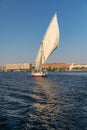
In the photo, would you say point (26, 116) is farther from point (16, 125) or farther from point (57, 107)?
point (57, 107)

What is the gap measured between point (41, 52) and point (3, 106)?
55588 mm

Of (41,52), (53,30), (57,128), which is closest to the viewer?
(57,128)

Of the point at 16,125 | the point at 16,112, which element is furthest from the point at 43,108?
the point at 16,125

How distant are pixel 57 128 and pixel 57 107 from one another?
226 inches

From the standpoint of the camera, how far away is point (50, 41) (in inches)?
2736

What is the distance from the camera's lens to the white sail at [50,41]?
6734 centimetres

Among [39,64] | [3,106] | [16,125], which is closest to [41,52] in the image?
[39,64]

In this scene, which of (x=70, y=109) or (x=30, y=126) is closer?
Result: (x=30, y=126)

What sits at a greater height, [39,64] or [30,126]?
[39,64]

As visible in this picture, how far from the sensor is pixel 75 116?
15930 millimetres

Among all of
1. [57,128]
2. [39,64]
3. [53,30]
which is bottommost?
[57,128]

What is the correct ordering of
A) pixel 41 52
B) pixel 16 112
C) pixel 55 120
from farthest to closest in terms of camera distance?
pixel 41 52 < pixel 16 112 < pixel 55 120

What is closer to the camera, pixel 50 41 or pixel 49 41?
pixel 50 41

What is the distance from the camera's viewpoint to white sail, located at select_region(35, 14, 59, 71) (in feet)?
221
